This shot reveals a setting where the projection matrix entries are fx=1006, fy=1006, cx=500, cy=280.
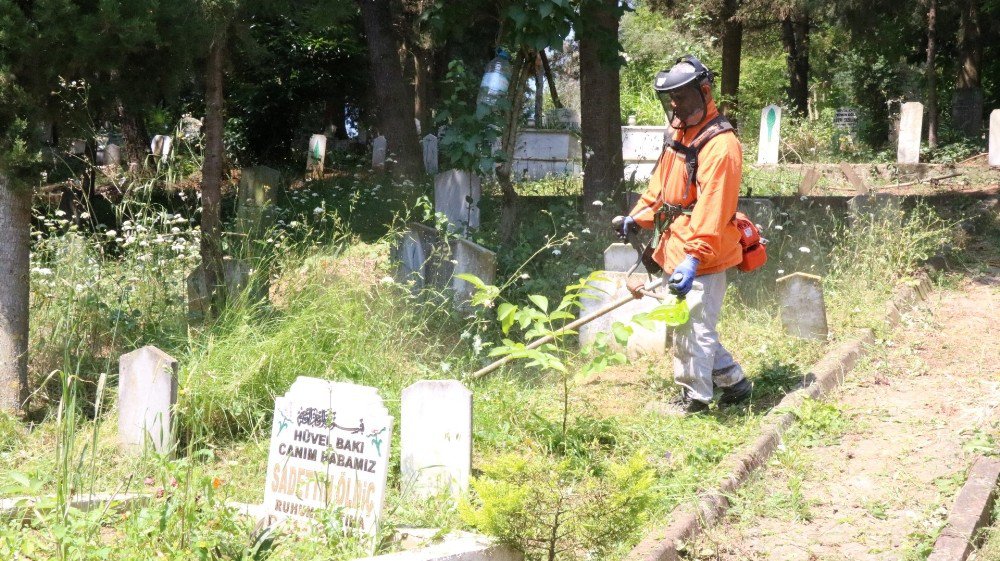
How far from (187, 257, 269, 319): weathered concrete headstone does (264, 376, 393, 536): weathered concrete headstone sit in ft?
6.88

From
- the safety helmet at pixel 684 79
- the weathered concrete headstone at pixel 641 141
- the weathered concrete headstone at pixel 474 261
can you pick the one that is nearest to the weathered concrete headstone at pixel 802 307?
the safety helmet at pixel 684 79

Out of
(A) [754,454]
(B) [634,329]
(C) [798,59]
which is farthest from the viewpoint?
(C) [798,59]

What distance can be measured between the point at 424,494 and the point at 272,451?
2.36 feet

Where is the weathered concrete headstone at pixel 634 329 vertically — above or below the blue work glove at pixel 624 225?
below

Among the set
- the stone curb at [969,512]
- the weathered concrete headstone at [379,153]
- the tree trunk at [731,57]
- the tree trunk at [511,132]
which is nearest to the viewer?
the stone curb at [969,512]

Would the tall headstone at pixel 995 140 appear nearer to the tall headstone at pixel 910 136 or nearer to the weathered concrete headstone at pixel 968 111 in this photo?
the tall headstone at pixel 910 136

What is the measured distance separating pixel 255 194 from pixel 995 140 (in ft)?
40.7

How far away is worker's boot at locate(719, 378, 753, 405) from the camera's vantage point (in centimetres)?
612

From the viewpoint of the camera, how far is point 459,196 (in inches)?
342

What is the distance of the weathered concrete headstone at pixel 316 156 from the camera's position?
18.8 meters

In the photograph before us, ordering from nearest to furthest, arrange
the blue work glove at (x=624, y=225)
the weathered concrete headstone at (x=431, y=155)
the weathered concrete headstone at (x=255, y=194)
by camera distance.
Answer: the blue work glove at (x=624, y=225), the weathered concrete headstone at (x=255, y=194), the weathered concrete headstone at (x=431, y=155)

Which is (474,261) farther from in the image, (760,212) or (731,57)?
(731,57)

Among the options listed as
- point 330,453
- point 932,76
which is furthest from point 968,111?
point 330,453

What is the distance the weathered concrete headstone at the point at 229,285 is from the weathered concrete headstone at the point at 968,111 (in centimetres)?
1833
